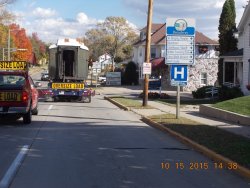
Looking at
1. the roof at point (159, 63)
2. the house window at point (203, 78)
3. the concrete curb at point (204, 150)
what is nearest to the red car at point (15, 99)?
the concrete curb at point (204, 150)

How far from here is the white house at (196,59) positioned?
5381cm

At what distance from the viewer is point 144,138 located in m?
14.1

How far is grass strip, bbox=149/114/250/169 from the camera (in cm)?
1021

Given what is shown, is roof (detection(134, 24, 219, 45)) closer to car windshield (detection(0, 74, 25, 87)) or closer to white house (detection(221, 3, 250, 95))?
white house (detection(221, 3, 250, 95))

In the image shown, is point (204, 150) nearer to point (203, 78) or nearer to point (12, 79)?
point (12, 79)

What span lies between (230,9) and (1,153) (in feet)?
116

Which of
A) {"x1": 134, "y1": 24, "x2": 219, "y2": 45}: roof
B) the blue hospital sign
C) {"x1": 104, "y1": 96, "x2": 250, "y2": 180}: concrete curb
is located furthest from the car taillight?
{"x1": 134, "y1": 24, "x2": 219, "y2": 45}: roof

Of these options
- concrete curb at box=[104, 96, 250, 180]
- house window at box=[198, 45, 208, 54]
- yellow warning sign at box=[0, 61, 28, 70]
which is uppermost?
house window at box=[198, 45, 208, 54]

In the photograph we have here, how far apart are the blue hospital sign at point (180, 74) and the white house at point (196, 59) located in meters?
33.8

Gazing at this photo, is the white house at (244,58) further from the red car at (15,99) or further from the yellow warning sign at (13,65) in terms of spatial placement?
the red car at (15,99)

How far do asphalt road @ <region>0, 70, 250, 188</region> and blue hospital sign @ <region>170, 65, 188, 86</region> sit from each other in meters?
3.08

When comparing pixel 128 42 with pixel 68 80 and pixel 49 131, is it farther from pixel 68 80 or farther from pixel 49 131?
pixel 49 131
